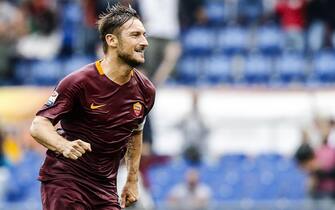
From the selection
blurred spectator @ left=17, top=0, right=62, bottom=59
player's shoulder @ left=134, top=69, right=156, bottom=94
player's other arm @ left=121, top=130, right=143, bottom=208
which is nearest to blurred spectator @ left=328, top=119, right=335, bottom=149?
blurred spectator @ left=17, top=0, right=62, bottom=59

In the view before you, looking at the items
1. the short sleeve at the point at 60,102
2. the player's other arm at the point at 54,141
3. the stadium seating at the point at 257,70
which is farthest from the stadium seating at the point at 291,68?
the player's other arm at the point at 54,141

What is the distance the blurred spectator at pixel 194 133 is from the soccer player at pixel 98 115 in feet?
23.4

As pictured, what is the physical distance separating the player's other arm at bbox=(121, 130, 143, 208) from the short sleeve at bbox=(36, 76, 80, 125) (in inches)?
28.2

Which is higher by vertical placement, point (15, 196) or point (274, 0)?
point (274, 0)

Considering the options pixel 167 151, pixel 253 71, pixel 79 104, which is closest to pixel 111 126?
pixel 79 104

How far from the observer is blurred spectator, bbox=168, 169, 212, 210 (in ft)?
44.3

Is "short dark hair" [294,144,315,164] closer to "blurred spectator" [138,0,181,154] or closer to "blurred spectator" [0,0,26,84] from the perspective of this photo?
"blurred spectator" [138,0,181,154]

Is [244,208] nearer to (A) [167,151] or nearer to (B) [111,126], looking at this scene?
(A) [167,151]

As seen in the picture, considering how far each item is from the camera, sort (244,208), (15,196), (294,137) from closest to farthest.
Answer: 1. (244,208)
2. (15,196)
3. (294,137)

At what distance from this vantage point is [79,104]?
25.0ft

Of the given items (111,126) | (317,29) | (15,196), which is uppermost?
(111,126)

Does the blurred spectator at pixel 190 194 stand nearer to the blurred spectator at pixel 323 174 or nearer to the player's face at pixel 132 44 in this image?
the blurred spectator at pixel 323 174

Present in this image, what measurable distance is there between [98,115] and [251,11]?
11934mm

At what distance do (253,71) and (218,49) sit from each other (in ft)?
3.56
